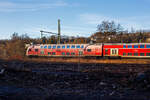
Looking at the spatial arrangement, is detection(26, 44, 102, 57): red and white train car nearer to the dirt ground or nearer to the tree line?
the tree line

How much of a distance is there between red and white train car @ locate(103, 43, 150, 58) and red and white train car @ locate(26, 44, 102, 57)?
5.07ft

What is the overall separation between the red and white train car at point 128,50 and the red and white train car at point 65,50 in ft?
5.07

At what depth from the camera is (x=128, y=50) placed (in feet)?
93.7

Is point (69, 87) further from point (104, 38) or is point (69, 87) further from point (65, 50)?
point (104, 38)

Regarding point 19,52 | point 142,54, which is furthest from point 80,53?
point 19,52

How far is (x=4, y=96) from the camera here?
22.1 ft

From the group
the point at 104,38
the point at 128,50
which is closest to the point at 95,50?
the point at 128,50

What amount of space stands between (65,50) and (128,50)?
37.5 feet

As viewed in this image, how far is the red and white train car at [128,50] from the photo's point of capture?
27.7 meters

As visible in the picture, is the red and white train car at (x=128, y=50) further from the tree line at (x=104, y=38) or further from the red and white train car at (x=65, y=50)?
the tree line at (x=104, y=38)

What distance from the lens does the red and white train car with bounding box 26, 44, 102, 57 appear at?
1206 inches

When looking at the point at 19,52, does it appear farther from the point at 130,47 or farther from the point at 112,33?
the point at 112,33

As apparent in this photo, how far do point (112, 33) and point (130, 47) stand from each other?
26.2 metres

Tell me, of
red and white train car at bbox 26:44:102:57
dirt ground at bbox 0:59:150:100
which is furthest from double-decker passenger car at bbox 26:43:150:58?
dirt ground at bbox 0:59:150:100
